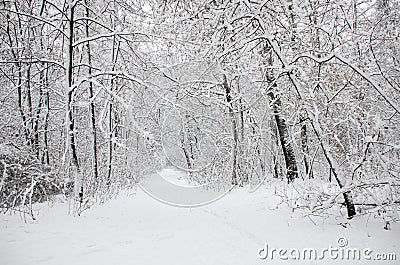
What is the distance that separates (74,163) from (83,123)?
721 centimetres

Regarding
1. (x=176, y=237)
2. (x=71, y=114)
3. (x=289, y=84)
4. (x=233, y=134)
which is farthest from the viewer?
(x=233, y=134)

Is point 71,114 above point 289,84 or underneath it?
underneath

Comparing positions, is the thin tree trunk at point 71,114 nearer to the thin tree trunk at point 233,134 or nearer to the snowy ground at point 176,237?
the snowy ground at point 176,237

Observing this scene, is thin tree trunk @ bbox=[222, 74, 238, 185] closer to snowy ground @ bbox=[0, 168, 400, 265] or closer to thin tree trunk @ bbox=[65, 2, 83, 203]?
snowy ground @ bbox=[0, 168, 400, 265]

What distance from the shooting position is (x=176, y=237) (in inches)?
180

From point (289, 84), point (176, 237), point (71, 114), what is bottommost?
point (176, 237)

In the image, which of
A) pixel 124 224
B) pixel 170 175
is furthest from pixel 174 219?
pixel 170 175

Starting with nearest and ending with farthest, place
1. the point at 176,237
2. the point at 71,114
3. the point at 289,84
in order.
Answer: the point at 176,237, the point at 289,84, the point at 71,114

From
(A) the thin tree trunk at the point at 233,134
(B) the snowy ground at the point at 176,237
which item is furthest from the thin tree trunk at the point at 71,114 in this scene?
(A) the thin tree trunk at the point at 233,134

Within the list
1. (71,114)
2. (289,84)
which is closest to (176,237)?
(71,114)

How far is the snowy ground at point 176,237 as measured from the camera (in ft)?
11.8

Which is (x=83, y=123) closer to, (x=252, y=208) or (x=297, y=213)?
(x=252, y=208)

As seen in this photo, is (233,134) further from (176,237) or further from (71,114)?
(176,237)

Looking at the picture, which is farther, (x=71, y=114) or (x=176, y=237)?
(x=71, y=114)
